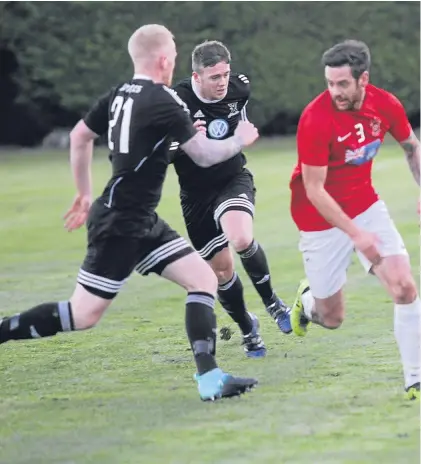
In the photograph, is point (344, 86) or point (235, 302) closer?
point (344, 86)

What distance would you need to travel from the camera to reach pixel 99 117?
6.94 m

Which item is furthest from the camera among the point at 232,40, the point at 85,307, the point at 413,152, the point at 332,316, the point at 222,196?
the point at 232,40

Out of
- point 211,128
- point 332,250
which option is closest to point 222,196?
point 211,128

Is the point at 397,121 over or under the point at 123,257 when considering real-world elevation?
over

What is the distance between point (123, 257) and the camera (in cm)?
672

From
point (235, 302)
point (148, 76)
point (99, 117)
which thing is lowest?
point (235, 302)

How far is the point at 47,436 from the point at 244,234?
8.31 feet

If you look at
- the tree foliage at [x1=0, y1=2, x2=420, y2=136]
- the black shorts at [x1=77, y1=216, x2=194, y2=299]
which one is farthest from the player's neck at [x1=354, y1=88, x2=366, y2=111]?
the tree foliage at [x1=0, y1=2, x2=420, y2=136]

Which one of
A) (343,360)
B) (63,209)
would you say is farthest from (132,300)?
(63,209)

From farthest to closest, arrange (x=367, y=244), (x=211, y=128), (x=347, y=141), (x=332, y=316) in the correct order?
(x=211, y=128) < (x=332, y=316) < (x=347, y=141) < (x=367, y=244)

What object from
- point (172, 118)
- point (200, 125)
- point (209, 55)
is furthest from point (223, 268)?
point (172, 118)

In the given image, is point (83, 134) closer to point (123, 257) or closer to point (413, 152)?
point (123, 257)

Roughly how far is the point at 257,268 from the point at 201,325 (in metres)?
1.75

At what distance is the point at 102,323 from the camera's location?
9461 mm
